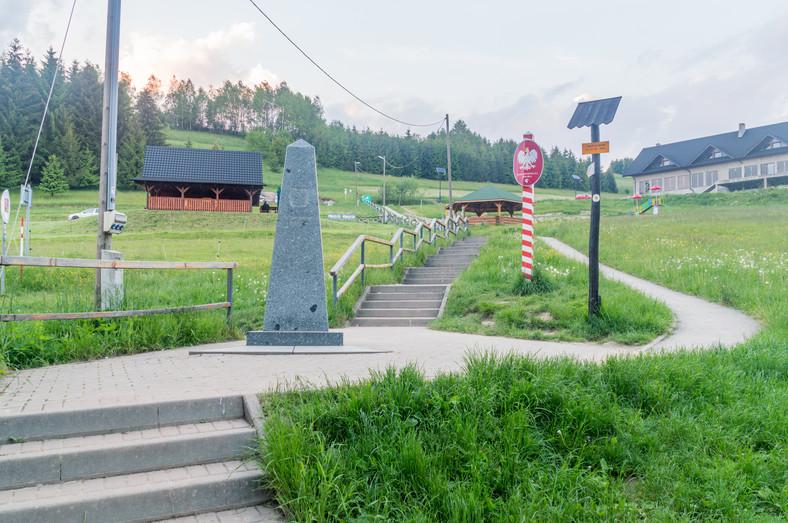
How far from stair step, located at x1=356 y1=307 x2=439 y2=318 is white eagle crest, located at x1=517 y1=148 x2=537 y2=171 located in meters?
3.65

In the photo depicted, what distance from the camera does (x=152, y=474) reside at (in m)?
3.41

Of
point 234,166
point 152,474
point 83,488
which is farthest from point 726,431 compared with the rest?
point 234,166

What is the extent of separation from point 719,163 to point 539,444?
68398 millimetres

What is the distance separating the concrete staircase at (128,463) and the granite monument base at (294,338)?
2.69m

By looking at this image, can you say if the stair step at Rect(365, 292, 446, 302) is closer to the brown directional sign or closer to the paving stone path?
the paving stone path

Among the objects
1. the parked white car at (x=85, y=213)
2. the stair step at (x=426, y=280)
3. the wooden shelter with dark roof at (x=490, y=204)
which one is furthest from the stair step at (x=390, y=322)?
the parked white car at (x=85, y=213)

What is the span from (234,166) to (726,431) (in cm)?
4284

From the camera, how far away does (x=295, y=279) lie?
6.79 meters

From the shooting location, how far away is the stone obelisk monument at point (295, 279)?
6.78 meters

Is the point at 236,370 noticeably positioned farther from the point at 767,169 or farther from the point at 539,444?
the point at 767,169

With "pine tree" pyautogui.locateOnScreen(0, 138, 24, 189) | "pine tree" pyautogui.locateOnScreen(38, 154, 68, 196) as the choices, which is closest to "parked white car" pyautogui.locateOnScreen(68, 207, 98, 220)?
"pine tree" pyautogui.locateOnScreen(38, 154, 68, 196)

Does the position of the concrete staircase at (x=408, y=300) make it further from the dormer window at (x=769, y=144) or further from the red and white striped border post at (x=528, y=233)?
the dormer window at (x=769, y=144)

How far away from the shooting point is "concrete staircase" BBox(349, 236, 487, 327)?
1015 cm

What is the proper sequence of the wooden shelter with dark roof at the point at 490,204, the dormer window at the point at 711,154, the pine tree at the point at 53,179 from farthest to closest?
1. the dormer window at the point at 711,154
2. the pine tree at the point at 53,179
3. the wooden shelter with dark roof at the point at 490,204
